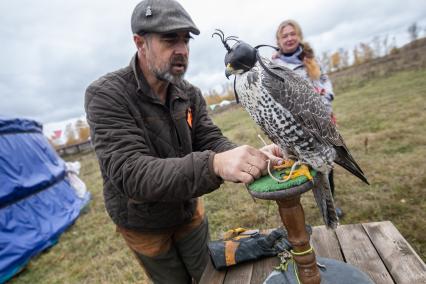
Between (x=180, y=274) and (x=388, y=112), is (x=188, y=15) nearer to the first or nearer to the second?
(x=180, y=274)

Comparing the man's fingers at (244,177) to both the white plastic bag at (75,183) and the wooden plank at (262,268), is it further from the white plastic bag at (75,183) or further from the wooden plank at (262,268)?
the white plastic bag at (75,183)

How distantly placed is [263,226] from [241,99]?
3130 millimetres

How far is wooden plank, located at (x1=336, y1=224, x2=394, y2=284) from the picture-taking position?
1855mm

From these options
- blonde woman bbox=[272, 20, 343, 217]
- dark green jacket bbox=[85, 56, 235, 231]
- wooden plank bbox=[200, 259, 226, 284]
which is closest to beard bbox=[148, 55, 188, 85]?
dark green jacket bbox=[85, 56, 235, 231]

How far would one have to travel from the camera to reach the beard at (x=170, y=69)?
1981 mm

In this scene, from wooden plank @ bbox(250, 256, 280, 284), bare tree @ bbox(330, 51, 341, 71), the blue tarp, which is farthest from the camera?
bare tree @ bbox(330, 51, 341, 71)

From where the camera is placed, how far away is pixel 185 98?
7.60 ft

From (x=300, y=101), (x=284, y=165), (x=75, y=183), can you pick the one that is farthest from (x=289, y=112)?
(x=75, y=183)

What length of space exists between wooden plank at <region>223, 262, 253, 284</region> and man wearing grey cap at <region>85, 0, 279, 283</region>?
0.53 m

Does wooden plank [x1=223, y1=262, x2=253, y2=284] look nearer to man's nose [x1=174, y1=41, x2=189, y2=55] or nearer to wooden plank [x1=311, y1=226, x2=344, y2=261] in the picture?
wooden plank [x1=311, y1=226, x2=344, y2=261]

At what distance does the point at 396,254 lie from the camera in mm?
1989

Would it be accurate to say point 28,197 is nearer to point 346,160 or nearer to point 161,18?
point 161,18

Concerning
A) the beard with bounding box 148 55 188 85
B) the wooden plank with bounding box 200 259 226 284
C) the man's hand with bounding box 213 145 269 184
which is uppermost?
the beard with bounding box 148 55 188 85

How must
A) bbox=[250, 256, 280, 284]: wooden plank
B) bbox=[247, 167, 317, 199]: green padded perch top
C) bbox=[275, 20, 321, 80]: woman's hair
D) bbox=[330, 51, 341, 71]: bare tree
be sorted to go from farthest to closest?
bbox=[330, 51, 341, 71]: bare tree, bbox=[275, 20, 321, 80]: woman's hair, bbox=[250, 256, 280, 284]: wooden plank, bbox=[247, 167, 317, 199]: green padded perch top
